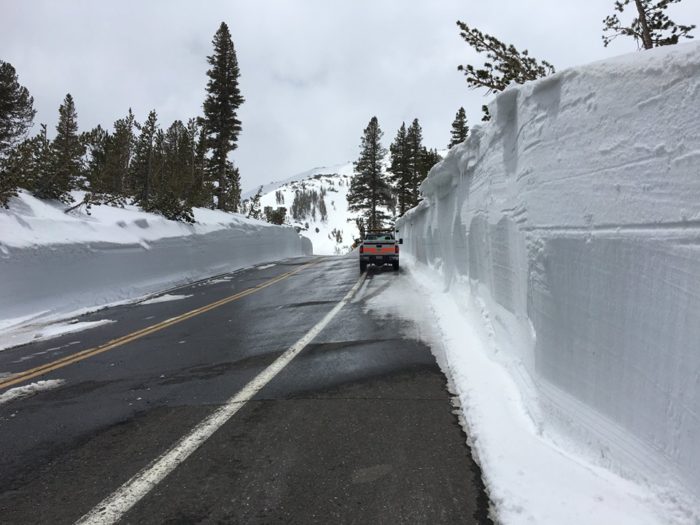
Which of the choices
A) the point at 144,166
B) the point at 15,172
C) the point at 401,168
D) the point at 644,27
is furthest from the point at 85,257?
the point at 401,168

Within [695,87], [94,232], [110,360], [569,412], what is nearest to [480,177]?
[569,412]

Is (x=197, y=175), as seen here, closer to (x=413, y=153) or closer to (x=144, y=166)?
(x=144, y=166)

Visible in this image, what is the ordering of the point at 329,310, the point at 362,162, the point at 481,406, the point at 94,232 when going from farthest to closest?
1. the point at 362,162
2. the point at 94,232
3. the point at 329,310
4. the point at 481,406

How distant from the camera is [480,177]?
23.8 feet

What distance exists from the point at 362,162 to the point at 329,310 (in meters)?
52.7

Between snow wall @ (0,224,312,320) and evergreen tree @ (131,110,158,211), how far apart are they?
3.77m

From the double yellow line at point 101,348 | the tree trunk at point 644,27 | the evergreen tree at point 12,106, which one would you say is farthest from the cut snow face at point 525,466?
the evergreen tree at point 12,106

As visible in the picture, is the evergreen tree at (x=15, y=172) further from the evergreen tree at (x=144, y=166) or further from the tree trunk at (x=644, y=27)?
the tree trunk at (x=644, y=27)

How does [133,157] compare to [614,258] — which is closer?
[614,258]

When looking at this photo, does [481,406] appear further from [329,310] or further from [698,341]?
[329,310]

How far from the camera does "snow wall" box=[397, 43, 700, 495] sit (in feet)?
7.42

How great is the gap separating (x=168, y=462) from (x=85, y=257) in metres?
11.9

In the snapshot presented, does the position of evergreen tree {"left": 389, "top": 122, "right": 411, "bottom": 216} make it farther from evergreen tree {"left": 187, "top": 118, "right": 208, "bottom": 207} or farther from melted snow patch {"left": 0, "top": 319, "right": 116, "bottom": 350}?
melted snow patch {"left": 0, "top": 319, "right": 116, "bottom": 350}

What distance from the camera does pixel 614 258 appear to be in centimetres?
281
